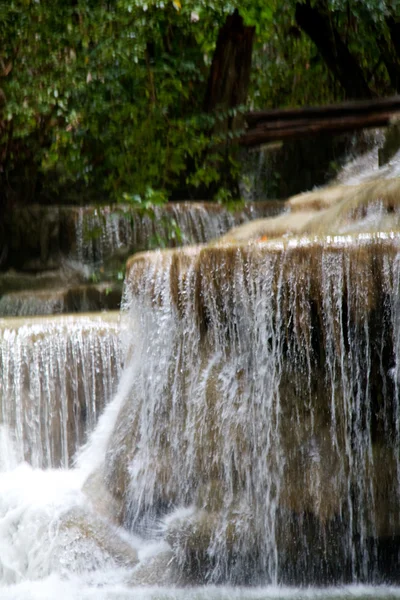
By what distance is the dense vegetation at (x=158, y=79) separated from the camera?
8.09 meters

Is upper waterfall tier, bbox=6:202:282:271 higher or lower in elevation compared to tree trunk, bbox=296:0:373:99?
lower

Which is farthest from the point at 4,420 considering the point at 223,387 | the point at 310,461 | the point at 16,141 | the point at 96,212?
the point at 16,141

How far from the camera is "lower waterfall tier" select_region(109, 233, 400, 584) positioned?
438cm

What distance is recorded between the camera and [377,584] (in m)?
4.49

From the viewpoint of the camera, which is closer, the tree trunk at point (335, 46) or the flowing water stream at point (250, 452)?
the flowing water stream at point (250, 452)

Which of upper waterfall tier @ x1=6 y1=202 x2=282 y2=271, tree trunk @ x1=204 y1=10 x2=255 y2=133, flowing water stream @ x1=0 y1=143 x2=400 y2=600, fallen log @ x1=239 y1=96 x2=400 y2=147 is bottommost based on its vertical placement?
flowing water stream @ x1=0 y1=143 x2=400 y2=600

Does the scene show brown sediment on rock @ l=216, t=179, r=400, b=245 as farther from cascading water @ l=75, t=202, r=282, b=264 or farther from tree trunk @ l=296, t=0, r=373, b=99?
tree trunk @ l=296, t=0, r=373, b=99

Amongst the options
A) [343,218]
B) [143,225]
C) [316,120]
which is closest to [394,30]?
[316,120]

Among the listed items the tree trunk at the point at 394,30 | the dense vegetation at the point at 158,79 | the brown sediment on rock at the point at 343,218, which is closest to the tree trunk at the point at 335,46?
the dense vegetation at the point at 158,79

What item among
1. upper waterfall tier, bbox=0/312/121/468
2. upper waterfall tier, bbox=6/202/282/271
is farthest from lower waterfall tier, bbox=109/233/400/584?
upper waterfall tier, bbox=6/202/282/271

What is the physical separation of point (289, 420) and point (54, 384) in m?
1.96

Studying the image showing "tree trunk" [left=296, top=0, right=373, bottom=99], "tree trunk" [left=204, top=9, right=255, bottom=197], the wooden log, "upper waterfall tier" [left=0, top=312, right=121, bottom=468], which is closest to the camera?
"upper waterfall tier" [left=0, top=312, right=121, bottom=468]

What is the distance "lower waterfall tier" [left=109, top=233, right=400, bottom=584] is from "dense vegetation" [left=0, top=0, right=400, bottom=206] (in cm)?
390

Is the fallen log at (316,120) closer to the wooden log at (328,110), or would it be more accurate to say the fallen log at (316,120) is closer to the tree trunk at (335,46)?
the wooden log at (328,110)
